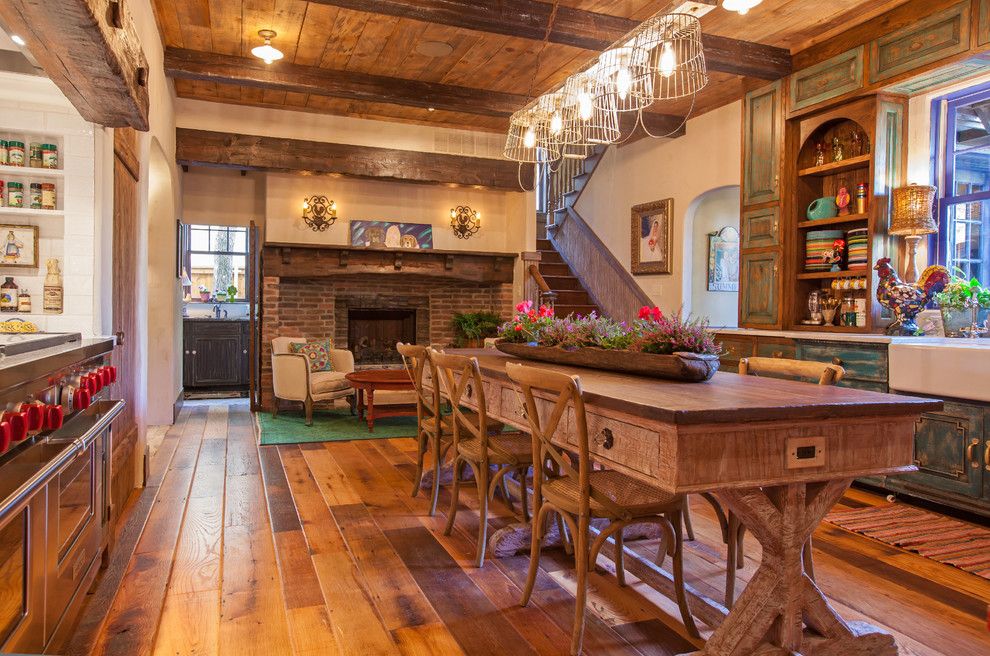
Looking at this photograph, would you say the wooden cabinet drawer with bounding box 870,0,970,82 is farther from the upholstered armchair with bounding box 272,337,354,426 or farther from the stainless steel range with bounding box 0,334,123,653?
the upholstered armchair with bounding box 272,337,354,426

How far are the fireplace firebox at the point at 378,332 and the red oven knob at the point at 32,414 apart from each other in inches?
266

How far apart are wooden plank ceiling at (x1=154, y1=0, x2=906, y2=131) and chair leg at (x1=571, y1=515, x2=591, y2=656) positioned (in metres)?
3.40

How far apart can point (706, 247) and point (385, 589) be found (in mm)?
5396

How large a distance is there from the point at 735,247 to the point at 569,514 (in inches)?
221

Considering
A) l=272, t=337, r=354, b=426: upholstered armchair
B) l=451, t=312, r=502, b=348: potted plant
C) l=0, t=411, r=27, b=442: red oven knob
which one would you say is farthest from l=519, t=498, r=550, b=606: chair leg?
l=451, t=312, r=502, b=348: potted plant

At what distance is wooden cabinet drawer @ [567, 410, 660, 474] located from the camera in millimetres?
1792

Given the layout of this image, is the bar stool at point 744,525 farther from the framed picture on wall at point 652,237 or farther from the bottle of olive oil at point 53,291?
the framed picture on wall at point 652,237

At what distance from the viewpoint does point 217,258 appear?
909 cm

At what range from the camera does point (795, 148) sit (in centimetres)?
512

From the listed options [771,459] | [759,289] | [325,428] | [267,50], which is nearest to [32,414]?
[771,459]

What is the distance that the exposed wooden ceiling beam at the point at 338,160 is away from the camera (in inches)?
267

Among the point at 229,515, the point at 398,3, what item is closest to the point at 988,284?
the point at 398,3

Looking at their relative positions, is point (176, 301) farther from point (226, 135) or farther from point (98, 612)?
point (98, 612)

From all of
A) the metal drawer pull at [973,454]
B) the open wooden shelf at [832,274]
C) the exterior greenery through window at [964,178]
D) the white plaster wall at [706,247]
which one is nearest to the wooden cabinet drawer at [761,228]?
the open wooden shelf at [832,274]
